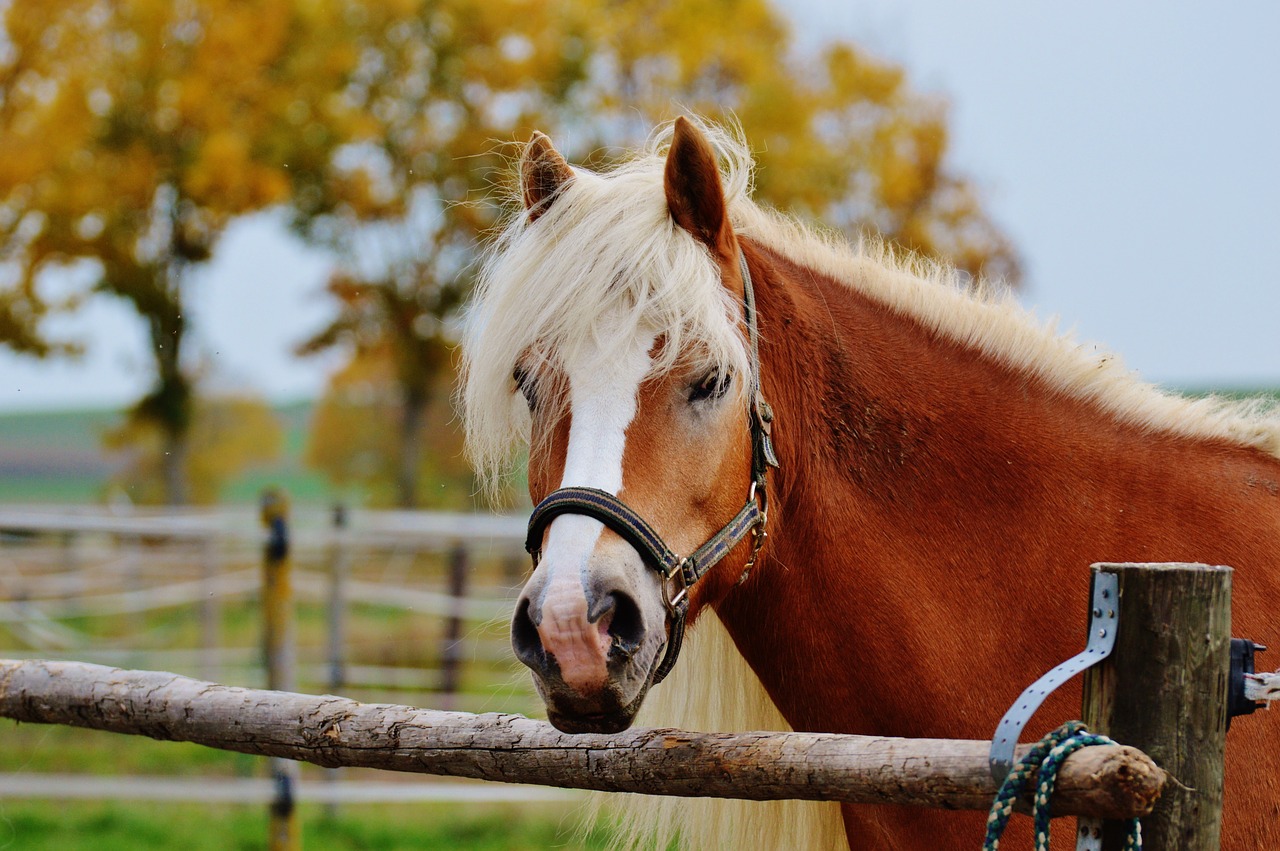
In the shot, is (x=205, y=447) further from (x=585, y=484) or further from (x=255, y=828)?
(x=585, y=484)

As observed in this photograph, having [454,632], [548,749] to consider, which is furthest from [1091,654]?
[454,632]

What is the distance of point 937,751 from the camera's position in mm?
1754

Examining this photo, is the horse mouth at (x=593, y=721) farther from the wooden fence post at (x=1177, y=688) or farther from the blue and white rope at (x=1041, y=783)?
the wooden fence post at (x=1177, y=688)

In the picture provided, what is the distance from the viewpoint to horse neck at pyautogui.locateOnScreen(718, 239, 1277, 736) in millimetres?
→ 2309

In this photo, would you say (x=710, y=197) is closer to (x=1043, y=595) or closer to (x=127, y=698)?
(x=1043, y=595)

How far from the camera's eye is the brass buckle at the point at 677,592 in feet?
6.69

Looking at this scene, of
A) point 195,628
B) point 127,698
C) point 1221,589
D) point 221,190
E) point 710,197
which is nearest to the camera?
point 1221,589

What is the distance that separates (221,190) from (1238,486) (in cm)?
1492

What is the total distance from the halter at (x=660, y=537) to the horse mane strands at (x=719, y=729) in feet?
1.75

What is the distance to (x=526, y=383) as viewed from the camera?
2320mm

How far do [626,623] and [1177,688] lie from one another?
3.00 feet

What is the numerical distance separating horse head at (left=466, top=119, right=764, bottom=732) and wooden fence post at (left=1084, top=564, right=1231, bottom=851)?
0.76 m

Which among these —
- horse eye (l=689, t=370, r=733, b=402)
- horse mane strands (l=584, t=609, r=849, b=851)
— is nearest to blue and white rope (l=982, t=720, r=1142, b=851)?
horse eye (l=689, t=370, r=733, b=402)

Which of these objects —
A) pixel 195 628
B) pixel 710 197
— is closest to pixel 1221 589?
pixel 710 197
